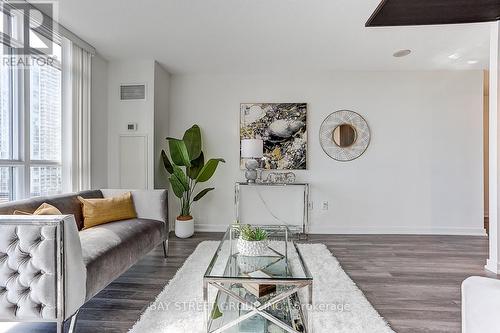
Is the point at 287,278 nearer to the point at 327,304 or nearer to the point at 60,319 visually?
the point at 327,304

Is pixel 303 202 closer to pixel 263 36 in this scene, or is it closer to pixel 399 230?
pixel 399 230

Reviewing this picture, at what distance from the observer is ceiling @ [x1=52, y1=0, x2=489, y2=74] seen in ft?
7.96

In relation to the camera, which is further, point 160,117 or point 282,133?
point 282,133

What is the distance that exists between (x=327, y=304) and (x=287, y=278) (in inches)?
28.5

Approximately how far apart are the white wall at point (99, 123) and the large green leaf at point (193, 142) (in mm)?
1109

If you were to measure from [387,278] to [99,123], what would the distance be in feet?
12.7

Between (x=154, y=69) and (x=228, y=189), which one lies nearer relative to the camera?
(x=154, y=69)

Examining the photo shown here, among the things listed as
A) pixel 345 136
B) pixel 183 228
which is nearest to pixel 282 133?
pixel 345 136

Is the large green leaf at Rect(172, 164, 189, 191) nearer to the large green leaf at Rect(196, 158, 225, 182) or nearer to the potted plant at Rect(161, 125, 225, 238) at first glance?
the potted plant at Rect(161, 125, 225, 238)

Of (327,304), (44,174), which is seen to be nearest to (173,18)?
(44,174)

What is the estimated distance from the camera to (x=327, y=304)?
192cm

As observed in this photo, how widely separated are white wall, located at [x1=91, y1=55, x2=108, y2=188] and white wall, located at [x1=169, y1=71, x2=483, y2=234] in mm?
1209

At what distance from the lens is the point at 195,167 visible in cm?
388

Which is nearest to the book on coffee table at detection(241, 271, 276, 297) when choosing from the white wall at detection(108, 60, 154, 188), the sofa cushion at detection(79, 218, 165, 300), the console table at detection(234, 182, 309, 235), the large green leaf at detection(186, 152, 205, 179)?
the sofa cushion at detection(79, 218, 165, 300)
